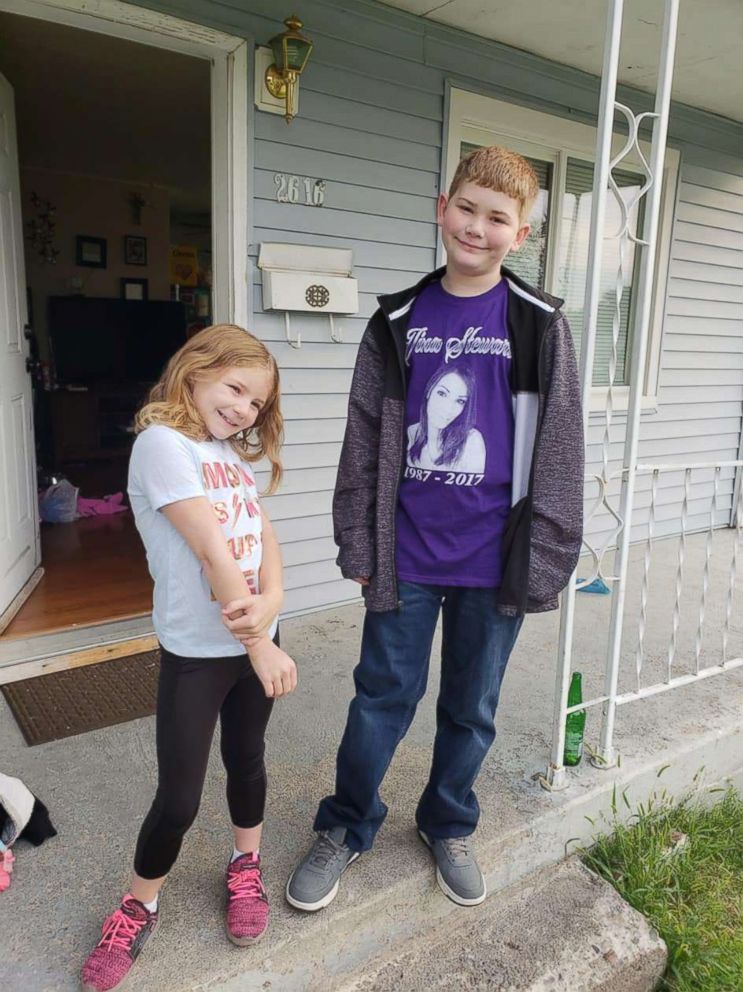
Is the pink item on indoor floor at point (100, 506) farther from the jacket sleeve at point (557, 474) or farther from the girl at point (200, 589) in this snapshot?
the jacket sleeve at point (557, 474)

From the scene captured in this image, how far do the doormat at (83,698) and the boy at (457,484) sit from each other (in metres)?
1.00

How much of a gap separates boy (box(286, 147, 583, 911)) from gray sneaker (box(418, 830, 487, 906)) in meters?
0.19

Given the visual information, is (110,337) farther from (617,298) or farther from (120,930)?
(120,930)

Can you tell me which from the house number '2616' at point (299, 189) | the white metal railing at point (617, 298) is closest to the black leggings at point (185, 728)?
the white metal railing at point (617, 298)

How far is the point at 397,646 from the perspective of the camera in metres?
1.55

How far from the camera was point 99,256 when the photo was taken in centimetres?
710

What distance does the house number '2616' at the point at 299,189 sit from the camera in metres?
2.89

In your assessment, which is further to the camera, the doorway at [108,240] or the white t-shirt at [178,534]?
the doorway at [108,240]

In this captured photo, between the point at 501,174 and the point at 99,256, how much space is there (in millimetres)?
6586

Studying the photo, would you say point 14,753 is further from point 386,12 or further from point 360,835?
point 386,12

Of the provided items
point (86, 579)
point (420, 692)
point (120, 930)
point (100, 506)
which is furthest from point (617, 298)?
point (100, 506)

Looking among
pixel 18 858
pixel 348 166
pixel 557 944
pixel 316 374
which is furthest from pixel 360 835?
pixel 348 166

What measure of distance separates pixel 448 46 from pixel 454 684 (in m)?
2.87

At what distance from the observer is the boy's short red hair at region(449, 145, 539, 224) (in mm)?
1396
